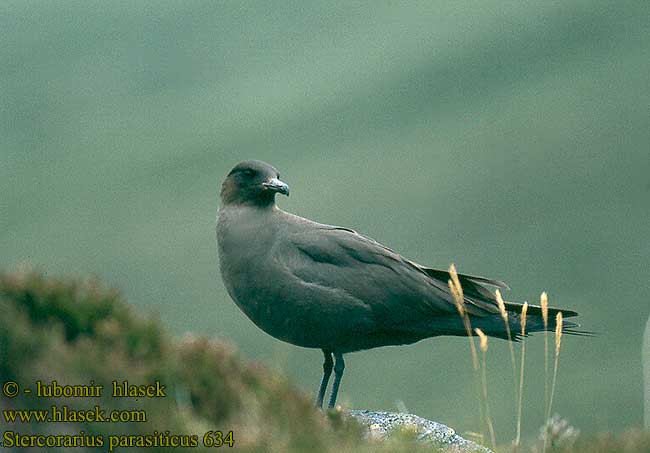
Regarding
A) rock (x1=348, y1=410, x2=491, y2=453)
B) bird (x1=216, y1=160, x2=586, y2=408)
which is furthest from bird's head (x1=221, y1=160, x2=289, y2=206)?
rock (x1=348, y1=410, x2=491, y2=453)

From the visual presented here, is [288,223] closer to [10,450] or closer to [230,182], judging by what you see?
[230,182]

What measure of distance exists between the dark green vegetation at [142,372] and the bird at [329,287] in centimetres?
198

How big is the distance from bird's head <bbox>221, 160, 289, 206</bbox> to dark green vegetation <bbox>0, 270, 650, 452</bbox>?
260 centimetres

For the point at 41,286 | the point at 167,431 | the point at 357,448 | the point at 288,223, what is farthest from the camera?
the point at 288,223

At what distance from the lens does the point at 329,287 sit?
20.3 ft

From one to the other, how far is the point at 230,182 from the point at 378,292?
55.9 inches

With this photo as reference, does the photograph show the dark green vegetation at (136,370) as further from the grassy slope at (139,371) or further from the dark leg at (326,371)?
the dark leg at (326,371)

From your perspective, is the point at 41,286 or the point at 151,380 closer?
the point at 151,380

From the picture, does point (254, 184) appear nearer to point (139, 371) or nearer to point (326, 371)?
point (326, 371)

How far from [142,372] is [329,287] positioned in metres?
2.79

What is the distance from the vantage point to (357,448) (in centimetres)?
342

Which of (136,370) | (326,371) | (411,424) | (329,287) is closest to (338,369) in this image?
(326,371)

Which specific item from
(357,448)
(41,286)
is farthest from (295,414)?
(41,286)

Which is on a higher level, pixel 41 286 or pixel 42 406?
pixel 41 286
